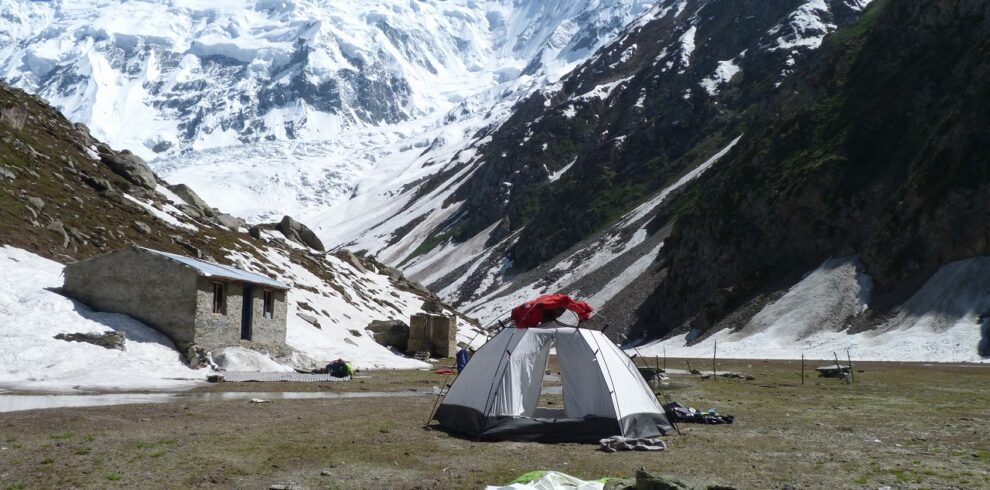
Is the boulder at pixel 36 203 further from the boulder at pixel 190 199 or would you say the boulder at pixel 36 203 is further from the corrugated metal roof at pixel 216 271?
the boulder at pixel 190 199

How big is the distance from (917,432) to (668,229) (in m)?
112

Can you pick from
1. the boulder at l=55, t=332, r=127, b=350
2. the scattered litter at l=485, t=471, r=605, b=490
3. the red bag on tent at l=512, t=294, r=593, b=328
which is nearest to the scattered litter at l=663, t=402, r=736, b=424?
the red bag on tent at l=512, t=294, r=593, b=328

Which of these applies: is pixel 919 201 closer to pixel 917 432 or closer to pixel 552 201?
pixel 917 432

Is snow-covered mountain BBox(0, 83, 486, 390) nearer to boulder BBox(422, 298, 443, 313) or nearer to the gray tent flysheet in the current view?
boulder BBox(422, 298, 443, 313)

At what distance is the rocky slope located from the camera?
4291 cm

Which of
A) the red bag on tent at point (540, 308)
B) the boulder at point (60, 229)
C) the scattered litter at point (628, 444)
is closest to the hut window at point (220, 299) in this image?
the boulder at point (60, 229)

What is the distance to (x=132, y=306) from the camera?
36.0 metres

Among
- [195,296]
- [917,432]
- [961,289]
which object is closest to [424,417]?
[917,432]

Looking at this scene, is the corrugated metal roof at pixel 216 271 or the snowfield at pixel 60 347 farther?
the corrugated metal roof at pixel 216 271

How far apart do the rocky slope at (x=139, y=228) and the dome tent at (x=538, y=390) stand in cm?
2364

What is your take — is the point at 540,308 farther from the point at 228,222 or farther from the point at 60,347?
the point at 228,222

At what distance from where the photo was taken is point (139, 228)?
5006 centimetres

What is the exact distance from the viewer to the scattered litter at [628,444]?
1698 centimetres

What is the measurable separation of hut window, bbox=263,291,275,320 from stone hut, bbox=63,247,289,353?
3.71m
